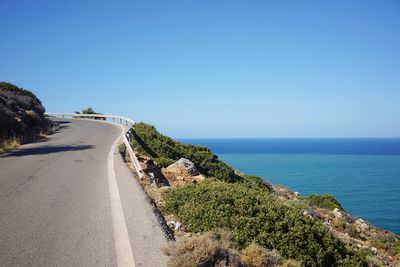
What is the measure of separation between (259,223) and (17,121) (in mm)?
20088

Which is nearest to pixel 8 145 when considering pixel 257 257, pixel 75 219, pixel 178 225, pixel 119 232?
pixel 75 219

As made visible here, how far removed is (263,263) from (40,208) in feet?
14.8

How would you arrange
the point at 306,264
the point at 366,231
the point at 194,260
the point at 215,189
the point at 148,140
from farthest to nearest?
the point at 148,140 → the point at 366,231 → the point at 215,189 → the point at 306,264 → the point at 194,260

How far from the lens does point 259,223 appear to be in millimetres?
7062

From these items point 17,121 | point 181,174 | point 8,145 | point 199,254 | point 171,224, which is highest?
point 17,121

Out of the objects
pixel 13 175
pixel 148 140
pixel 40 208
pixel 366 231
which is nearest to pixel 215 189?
pixel 40 208

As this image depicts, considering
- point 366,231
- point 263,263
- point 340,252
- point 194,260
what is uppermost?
point 194,260

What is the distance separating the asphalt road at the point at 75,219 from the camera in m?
4.70

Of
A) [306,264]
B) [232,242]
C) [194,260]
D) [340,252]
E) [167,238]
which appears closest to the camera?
[194,260]

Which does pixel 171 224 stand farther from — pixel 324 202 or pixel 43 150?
pixel 324 202

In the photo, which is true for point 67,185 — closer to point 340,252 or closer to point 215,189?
point 215,189

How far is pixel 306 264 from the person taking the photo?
6.71m

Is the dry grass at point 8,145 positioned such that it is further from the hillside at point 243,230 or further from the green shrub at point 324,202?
the green shrub at point 324,202

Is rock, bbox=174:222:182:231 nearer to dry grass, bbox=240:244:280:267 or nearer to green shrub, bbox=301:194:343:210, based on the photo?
Answer: dry grass, bbox=240:244:280:267
